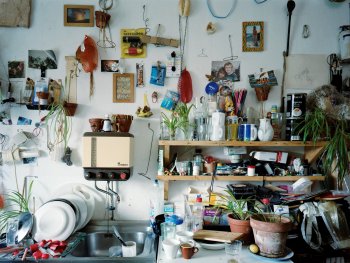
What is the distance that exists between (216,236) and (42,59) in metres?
1.72

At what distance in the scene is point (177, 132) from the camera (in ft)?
6.50

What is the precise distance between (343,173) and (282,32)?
3.56 feet

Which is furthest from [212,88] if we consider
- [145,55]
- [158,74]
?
[145,55]

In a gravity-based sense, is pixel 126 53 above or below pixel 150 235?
above

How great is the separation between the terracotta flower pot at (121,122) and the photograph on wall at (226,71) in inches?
27.7

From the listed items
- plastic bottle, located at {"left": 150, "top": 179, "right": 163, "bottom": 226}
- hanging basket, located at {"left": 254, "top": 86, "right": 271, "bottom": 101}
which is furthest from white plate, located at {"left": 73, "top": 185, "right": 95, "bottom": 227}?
hanging basket, located at {"left": 254, "top": 86, "right": 271, "bottom": 101}

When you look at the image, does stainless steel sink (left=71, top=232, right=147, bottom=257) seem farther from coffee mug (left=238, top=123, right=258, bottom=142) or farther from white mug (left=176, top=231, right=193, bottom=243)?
coffee mug (left=238, top=123, right=258, bottom=142)

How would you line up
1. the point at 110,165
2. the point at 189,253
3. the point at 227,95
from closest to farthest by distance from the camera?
the point at 189,253 → the point at 110,165 → the point at 227,95

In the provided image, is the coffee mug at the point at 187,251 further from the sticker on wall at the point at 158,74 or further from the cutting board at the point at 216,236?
the sticker on wall at the point at 158,74

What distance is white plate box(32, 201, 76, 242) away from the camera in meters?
1.67

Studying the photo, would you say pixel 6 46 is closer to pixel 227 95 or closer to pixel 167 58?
pixel 167 58

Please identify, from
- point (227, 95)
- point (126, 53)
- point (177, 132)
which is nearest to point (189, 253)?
point (177, 132)

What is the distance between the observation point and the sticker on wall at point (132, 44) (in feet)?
6.57

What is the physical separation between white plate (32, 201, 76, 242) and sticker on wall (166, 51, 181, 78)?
1.17 m
